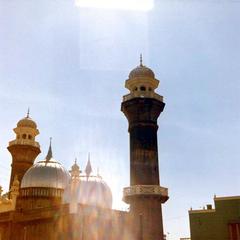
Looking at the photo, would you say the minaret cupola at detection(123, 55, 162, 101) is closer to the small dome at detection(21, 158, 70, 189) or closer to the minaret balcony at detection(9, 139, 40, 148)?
the small dome at detection(21, 158, 70, 189)

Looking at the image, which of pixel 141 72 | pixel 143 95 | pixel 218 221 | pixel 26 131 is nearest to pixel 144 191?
pixel 218 221

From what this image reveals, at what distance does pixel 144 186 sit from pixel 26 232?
43.2ft

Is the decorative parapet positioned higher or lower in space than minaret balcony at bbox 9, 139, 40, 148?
lower

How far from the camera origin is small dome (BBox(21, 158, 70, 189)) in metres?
41.8

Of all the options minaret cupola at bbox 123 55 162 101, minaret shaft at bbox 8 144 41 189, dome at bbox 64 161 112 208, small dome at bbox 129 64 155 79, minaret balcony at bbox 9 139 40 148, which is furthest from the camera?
minaret balcony at bbox 9 139 40 148

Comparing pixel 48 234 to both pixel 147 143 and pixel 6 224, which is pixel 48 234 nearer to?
pixel 6 224

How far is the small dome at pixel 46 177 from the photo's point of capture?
137ft

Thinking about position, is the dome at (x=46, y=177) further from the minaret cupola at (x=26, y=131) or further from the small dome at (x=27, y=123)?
the small dome at (x=27, y=123)

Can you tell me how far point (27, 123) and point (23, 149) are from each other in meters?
4.44

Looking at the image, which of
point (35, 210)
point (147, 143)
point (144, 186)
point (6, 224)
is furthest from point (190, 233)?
point (6, 224)

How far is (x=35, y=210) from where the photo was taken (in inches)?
1527

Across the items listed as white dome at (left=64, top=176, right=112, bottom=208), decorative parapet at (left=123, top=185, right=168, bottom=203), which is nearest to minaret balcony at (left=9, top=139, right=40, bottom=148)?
white dome at (left=64, top=176, right=112, bottom=208)

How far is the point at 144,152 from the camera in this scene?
37438 mm

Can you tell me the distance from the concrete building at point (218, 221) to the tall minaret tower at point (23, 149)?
78.9 feet
